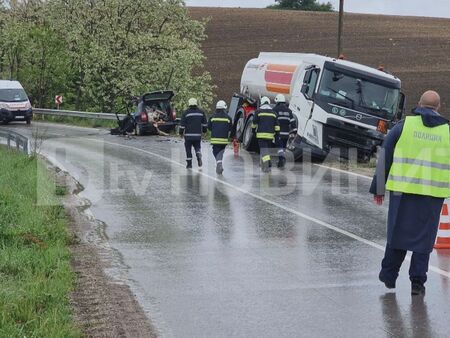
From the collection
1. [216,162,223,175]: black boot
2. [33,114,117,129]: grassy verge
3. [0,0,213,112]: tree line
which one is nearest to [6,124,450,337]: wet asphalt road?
[216,162,223,175]: black boot

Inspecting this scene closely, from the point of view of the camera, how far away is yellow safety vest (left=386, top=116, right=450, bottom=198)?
7965 millimetres

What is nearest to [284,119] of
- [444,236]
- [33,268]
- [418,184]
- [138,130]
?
[444,236]

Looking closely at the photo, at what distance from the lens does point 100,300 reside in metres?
7.84

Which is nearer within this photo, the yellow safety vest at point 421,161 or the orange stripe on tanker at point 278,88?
the yellow safety vest at point 421,161

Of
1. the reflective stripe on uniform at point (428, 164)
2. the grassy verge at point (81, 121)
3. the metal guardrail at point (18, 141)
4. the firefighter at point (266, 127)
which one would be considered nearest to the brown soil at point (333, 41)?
the grassy verge at point (81, 121)

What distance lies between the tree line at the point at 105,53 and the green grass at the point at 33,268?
31414 millimetres

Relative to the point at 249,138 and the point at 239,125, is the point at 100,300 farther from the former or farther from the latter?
the point at 239,125

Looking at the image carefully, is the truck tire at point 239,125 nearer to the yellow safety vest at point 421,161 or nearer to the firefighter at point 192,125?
the firefighter at point 192,125

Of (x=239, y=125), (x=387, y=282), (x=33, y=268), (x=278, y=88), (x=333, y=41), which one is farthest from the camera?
(x=333, y=41)

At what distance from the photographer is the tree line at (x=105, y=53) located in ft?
152

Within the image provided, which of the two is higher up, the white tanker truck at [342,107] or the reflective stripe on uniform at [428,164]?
the reflective stripe on uniform at [428,164]

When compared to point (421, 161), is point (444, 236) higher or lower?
lower

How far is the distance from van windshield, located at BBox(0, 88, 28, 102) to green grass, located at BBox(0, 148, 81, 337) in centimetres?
2671

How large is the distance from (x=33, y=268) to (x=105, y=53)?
1506 inches
